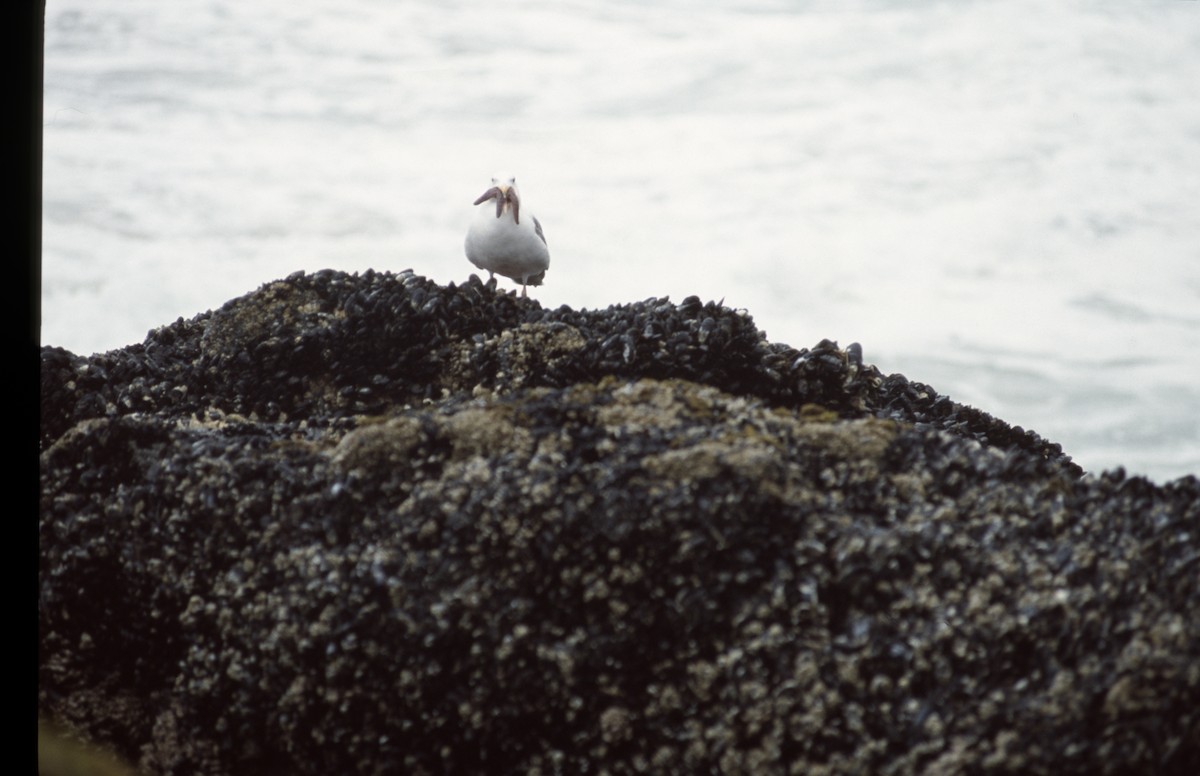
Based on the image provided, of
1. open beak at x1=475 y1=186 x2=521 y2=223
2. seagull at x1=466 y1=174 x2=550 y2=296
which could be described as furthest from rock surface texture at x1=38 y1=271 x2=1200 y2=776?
open beak at x1=475 y1=186 x2=521 y2=223

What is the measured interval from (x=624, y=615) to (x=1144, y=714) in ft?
3.96

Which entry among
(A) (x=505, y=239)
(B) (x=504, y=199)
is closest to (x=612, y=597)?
(A) (x=505, y=239)

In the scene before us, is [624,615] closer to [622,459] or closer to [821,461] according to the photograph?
[622,459]

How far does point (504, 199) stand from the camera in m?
6.82

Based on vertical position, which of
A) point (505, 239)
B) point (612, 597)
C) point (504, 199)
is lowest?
point (612, 597)

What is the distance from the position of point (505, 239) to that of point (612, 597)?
13.9 feet

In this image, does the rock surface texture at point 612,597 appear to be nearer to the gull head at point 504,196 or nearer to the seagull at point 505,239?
the seagull at point 505,239

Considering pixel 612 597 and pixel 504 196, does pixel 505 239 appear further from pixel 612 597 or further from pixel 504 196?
pixel 612 597

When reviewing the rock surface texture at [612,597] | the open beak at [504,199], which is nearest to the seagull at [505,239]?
the open beak at [504,199]

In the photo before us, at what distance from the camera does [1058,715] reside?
248 centimetres

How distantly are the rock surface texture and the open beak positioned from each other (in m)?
3.37

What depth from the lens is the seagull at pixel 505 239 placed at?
6.75 meters

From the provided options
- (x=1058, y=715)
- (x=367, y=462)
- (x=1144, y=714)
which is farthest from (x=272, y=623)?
(x=1144, y=714)

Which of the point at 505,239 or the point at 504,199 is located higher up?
the point at 504,199
